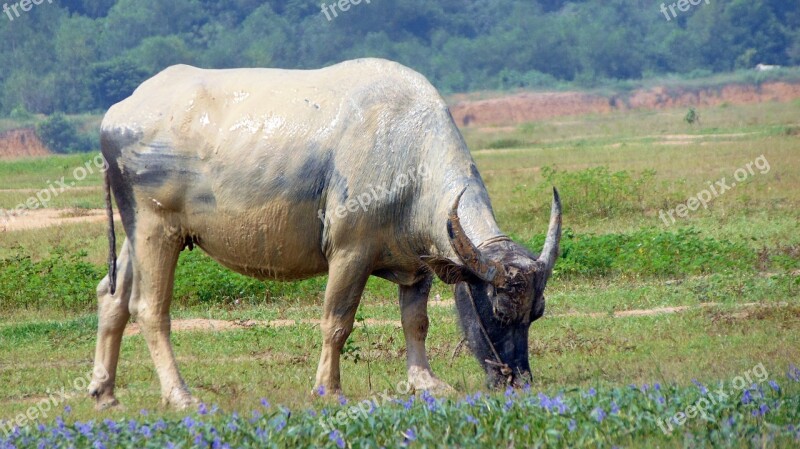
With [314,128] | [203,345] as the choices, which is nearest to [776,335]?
[314,128]

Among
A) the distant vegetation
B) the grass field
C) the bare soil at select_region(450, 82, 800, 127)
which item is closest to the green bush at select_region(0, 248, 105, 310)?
the grass field

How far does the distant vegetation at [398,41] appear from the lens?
5322 cm

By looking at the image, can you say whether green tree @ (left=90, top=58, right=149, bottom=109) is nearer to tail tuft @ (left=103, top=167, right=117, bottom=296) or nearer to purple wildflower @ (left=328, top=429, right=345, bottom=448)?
tail tuft @ (left=103, top=167, right=117, bottom=296)

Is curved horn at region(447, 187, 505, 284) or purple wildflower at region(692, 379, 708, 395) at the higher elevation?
curved horn at region(447, 187, 505, 284)

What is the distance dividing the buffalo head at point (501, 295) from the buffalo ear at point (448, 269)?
12mm

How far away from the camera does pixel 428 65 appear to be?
5934 centimetres

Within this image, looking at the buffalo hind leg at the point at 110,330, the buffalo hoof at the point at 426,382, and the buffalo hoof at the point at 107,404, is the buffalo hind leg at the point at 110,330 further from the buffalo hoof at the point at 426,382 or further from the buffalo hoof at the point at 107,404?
the buffalo hoof at the point at 426,382

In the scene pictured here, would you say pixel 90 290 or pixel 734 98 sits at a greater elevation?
pixel 90 290

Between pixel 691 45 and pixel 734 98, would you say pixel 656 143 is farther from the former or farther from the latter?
pixel 691 45

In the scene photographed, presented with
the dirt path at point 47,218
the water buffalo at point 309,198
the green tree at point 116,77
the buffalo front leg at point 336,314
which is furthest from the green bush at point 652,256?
the green tree at point 116,77

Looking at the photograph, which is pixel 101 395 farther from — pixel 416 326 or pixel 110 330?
pixel 416 326

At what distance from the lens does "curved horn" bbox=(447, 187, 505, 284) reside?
6.87m

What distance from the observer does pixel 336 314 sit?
7719mm

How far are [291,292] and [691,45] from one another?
174 feet
